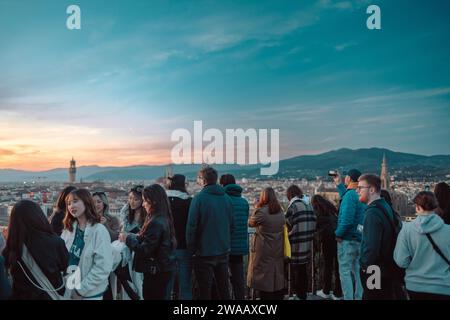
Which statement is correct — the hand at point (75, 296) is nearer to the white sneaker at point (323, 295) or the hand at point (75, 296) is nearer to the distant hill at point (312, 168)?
the distant hill at point (312, 168)

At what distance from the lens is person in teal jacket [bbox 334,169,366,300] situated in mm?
4785

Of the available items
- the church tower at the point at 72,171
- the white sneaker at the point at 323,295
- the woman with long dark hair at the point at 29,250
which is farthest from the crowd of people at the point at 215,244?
the church tower at the point at 72,171

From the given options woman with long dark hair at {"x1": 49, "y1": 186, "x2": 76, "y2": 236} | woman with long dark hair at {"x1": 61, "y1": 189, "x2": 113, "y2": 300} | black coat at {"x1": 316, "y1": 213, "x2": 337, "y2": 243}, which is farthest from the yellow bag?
woman with long dark hair at {"x1": 49, "y1": 186, "x2": 76, "y2": 236}

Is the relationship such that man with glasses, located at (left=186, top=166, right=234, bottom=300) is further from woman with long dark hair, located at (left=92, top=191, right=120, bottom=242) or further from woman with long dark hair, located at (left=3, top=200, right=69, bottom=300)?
woman with long dark hair, located at (left=3, top=200, right=69, bottom=300)

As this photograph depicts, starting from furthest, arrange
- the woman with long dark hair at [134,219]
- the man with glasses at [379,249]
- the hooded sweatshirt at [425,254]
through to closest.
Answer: the woman with long dark hair at [134,219] < the man with glasses at [379,249] < the hooded sweatshirt at [425,254]

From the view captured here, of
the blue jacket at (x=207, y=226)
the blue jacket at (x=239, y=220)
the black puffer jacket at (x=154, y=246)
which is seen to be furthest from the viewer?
the blue jacket at (x=239, y=220)

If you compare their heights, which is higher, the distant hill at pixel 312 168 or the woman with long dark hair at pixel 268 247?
the distant hill at pixel 312 168

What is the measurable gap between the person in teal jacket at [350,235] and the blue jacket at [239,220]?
1100 millimetres

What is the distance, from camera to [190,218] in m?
4.31

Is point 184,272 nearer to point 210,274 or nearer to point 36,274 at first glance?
A: point 210,274

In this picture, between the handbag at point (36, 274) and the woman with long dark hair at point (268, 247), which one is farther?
the woman with long dark hair at point (268, 247)

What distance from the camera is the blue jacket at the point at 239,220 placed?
4.82 meters
